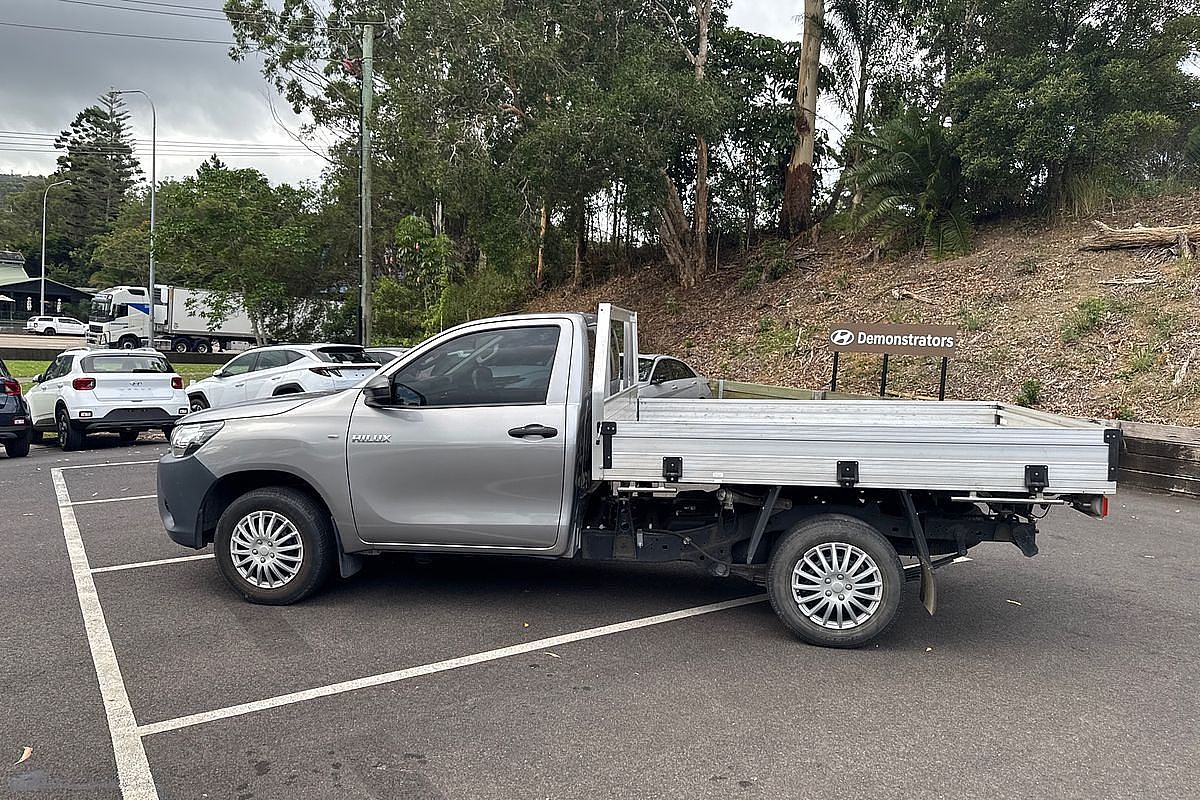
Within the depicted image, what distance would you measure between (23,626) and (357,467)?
217 cm

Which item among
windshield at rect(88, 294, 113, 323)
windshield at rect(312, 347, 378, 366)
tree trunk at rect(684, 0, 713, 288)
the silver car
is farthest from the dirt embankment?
windshield at rect(88, 294, 113, 323)

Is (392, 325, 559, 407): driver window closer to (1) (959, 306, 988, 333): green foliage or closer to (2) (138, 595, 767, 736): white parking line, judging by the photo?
(2) (138, 595, 767, 736): white parking line

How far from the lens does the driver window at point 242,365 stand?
15438 mm

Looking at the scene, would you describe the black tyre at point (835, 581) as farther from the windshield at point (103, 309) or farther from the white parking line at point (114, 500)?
the windshield at point (103, 309)

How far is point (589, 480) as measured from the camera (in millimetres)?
5422

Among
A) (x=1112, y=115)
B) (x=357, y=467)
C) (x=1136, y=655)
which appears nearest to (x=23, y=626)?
(x=357, y=467)

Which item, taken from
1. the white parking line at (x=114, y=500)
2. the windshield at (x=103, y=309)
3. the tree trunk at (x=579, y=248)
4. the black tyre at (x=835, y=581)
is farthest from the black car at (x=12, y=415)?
the windshield at (x=103, y=309)

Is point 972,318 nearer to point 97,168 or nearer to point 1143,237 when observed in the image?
point 1143,237

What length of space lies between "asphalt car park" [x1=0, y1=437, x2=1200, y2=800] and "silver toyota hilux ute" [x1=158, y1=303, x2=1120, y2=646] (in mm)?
413

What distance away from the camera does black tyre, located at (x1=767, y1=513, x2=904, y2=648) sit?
5.02m

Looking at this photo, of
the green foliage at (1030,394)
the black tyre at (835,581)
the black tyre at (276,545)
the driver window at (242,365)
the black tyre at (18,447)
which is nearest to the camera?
the black tyre at (835,581)

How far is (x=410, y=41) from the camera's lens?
63.6 feet

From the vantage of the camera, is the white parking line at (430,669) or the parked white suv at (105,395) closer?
the white parking line at (430,669)

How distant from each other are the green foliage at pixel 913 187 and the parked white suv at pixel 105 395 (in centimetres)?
1550
